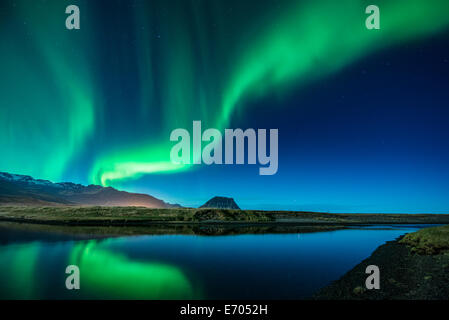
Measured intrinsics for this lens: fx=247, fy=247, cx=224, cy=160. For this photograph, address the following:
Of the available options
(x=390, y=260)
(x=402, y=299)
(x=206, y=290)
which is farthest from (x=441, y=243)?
(x=206, y=290)

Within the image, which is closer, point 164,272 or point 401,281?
point 401,281

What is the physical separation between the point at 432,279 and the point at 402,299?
5.05m

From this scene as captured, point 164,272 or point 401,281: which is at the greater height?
point 401,281

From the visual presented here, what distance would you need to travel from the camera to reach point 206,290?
1516 centimetres

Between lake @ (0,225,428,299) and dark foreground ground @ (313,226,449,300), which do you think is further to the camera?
lake @ (0,225,428,299)

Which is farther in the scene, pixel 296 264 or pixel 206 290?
pixel 296 264

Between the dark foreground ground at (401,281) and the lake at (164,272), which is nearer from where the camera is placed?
the dark foreground ground at (401,281)
